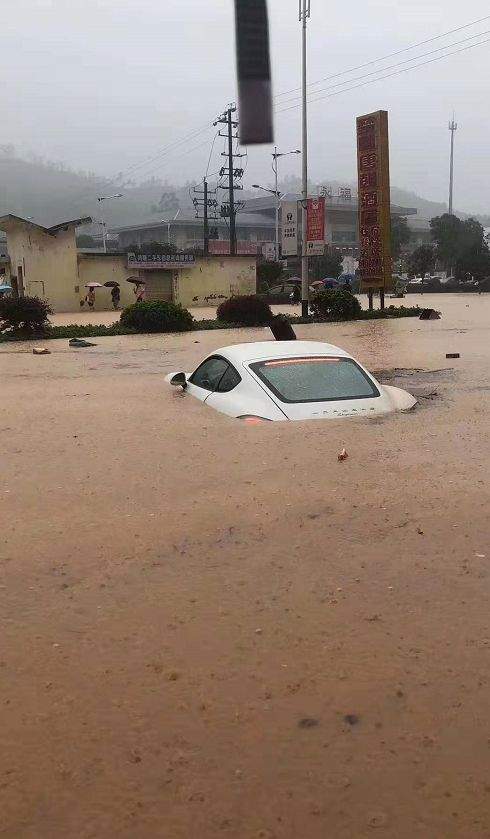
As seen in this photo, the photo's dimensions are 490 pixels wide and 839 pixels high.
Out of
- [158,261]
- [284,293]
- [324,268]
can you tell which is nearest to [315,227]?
[158,261]

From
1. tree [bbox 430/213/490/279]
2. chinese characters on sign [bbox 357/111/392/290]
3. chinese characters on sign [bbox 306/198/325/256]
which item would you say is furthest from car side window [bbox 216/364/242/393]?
tree [bbox 430/213/490/279]

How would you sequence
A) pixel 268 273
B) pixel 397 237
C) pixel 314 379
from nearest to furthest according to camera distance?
pixel 314 379 → pixel 268 273 → pixel 397 237

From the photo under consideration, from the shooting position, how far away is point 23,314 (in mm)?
24484

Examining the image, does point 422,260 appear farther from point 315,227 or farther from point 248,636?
point 248,636

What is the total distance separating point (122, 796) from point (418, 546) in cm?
290

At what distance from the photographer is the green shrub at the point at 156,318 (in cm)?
2622

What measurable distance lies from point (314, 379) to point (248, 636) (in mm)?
4695

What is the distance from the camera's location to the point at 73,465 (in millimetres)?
7699

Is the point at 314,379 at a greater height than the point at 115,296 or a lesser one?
lesser

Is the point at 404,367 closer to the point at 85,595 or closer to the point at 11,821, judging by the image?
the point at 85,595

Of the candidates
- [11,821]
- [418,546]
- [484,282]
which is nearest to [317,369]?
[418,546]

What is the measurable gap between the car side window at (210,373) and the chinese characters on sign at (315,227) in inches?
919

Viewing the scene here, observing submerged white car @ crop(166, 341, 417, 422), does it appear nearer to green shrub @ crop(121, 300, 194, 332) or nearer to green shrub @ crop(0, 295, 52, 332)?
green shrub @ crop(0, 295, 52, 332)

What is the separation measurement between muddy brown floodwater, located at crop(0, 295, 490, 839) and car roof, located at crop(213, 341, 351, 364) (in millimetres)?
818
